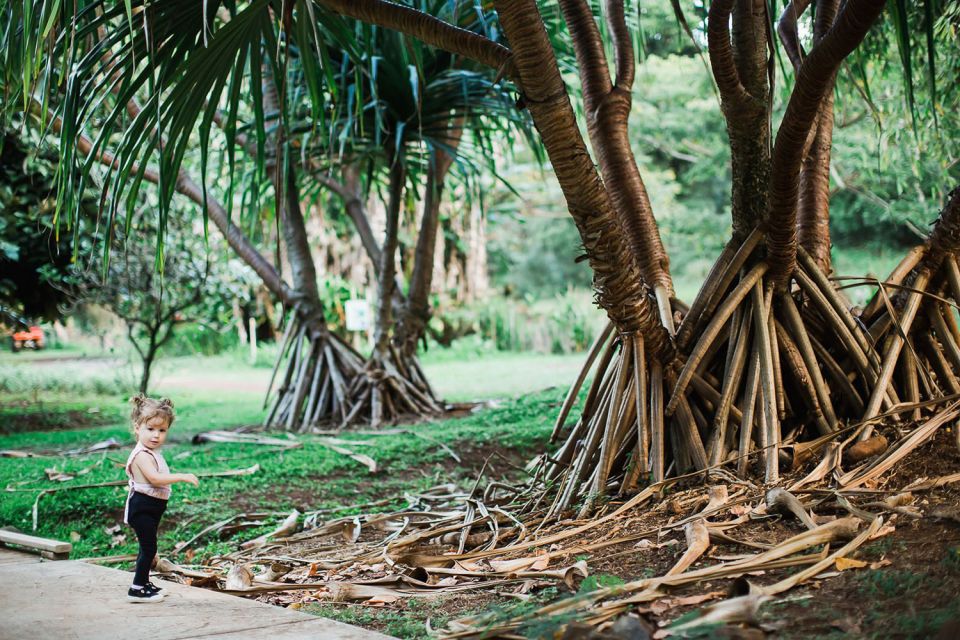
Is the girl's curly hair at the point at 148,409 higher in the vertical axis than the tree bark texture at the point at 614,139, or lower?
lower

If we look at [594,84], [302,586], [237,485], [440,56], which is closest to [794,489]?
[302,586]

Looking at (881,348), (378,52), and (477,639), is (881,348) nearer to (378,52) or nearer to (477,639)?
(477,639)

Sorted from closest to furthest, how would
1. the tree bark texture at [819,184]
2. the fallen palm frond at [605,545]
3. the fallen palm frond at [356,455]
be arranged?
the fallen palm frond at [605,545]
the tree bark texture at [819,184]
the fallen palm frond at [356,455]

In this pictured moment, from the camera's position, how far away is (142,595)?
260cm

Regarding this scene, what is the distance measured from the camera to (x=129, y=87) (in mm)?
3000

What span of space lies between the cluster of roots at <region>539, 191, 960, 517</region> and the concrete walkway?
120cm

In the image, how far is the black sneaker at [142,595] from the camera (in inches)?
101

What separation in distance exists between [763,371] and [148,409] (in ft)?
6.60

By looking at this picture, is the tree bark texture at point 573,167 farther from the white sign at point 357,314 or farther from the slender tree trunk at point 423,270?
the white sign at point 357,314

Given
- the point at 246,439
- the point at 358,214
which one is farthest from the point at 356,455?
the point at 358,214

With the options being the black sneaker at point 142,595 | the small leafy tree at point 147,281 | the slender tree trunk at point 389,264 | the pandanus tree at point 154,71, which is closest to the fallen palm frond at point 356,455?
the slender tree trunk at point 389,264

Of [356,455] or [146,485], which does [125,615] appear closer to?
[146,485]

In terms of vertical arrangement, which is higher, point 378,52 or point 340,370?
point 378,52

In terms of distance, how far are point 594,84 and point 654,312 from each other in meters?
1.00
